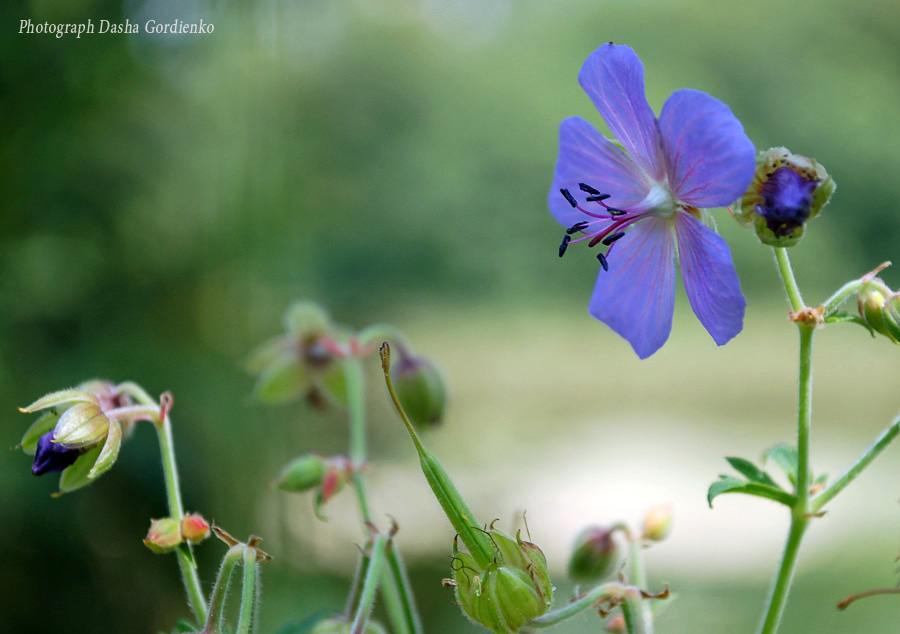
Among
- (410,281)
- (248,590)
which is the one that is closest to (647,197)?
(248,590)

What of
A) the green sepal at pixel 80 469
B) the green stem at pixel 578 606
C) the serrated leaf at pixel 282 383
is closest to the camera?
the green stem at pixel 578 606

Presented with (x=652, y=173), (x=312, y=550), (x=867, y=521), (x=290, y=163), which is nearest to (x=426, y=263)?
(x=290, y=163)

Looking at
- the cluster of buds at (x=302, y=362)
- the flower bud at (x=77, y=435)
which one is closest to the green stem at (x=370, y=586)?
the flower bud at (x=77, y=435)

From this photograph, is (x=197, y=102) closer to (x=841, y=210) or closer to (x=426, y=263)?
(x=426, y=263)

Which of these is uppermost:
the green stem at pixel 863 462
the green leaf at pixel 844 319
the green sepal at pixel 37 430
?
the green leaf at pixel 844 319

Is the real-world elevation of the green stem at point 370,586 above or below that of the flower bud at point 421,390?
below

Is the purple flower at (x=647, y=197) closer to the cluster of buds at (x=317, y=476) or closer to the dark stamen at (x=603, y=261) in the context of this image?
the dark stamen at (x=603, y=261)

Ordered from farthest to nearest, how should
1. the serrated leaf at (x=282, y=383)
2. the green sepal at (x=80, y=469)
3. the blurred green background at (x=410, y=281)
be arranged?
the blurred green background at (x=410, y=281), the serrated leaf at (x=282, y=383), the green sepal at (x=80, y=469)
